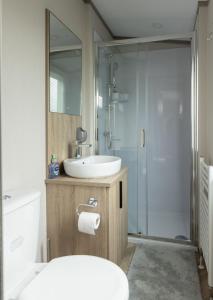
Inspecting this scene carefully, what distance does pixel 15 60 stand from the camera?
1.48m

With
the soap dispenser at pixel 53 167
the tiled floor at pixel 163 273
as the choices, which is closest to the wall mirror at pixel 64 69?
the soap dispenser at pixel 53 167

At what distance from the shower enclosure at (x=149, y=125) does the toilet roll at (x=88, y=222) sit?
4.06 ft

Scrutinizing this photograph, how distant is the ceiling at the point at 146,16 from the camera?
98.1 inches

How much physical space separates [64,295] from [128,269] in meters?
1.15

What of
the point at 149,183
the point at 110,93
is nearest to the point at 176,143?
the point at 149,183

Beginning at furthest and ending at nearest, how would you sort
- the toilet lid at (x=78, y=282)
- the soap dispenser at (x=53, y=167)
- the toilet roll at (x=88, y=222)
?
the soap dispenser at (x=53, y=167)
the toilet roll at (x=88, y=222)
the toilet lid at (x=78, y=282)

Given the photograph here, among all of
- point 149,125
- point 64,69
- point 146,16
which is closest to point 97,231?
point 64,69

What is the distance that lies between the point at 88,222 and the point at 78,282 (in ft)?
1.77

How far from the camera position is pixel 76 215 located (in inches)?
71.1

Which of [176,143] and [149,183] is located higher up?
[176,143]

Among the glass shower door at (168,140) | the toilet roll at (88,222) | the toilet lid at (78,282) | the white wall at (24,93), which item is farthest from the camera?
the glass shower door at (168,140)

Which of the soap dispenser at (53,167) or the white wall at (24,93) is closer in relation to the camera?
the white wall at (24,93)

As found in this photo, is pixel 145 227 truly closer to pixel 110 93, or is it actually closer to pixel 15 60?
pixel 110 93

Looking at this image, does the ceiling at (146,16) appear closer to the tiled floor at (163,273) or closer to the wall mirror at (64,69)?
the wall mirror at (64,69)
